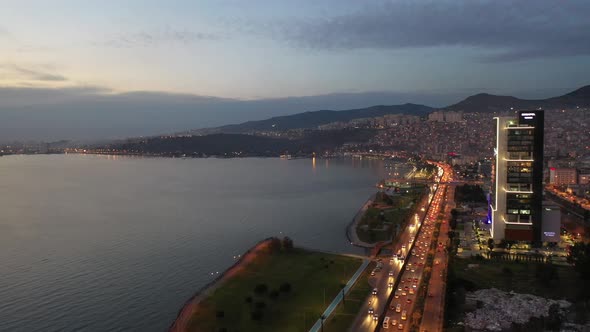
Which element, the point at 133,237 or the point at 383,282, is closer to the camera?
the point at 383,282

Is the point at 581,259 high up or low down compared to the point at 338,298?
up

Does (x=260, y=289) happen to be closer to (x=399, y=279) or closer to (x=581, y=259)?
(x=399, y=279)

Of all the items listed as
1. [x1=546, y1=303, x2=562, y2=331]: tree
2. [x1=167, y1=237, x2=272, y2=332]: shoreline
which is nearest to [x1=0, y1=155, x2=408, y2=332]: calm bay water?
[x1=167, y1=237, x2=272, y2=332]: shoreline

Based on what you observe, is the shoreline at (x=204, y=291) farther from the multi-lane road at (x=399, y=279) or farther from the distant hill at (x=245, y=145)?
the distant hill at (x=245, y=145)

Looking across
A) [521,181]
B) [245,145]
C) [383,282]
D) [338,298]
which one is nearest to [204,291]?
[338,298]

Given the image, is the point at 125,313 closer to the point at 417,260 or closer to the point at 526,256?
the point at 417,260

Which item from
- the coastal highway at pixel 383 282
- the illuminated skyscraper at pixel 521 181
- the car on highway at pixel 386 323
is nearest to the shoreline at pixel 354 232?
the coastal highway at pixel 383 282
